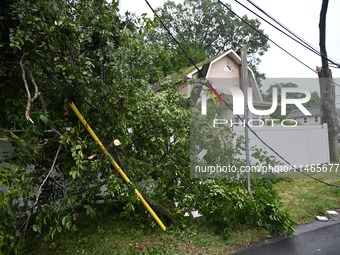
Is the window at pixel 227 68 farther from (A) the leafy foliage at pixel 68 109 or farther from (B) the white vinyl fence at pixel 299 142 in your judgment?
(A) the leafy foliage at pixel 68 109

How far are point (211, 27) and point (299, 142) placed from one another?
67.1ft

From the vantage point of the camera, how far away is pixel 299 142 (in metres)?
7.75

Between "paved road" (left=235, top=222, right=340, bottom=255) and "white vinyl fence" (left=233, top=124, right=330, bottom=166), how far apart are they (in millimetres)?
3418

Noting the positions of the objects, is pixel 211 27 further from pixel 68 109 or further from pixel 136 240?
pixel 136 240

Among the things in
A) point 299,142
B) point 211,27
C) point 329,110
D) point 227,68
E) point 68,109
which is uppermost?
point 211,27

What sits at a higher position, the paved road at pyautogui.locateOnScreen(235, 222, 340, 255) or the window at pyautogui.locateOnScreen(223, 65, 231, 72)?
the window at pyautogui.locateOnScreen(223, 65, 231, 72)

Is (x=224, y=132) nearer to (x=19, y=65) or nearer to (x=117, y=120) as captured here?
(x=117, y=120)

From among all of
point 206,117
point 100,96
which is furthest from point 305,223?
point 100,96

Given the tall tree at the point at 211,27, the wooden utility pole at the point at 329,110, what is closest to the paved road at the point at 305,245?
the wooden utility pole at the point at 329,110

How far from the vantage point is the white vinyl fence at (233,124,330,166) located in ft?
24.0

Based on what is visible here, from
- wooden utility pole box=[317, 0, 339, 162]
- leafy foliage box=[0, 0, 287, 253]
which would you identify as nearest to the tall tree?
wooden utility pole box=[317, 0, 339, 162]

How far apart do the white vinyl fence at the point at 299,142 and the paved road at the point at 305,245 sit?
3418mm

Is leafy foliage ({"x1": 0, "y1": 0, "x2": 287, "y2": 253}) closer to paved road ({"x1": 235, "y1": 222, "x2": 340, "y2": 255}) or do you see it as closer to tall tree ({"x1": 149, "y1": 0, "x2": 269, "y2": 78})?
paved road ({"x1": 235, "y1": 222, "x2": 340, "y2": 255})

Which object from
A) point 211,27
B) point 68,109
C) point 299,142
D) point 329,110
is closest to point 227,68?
point 329,110
